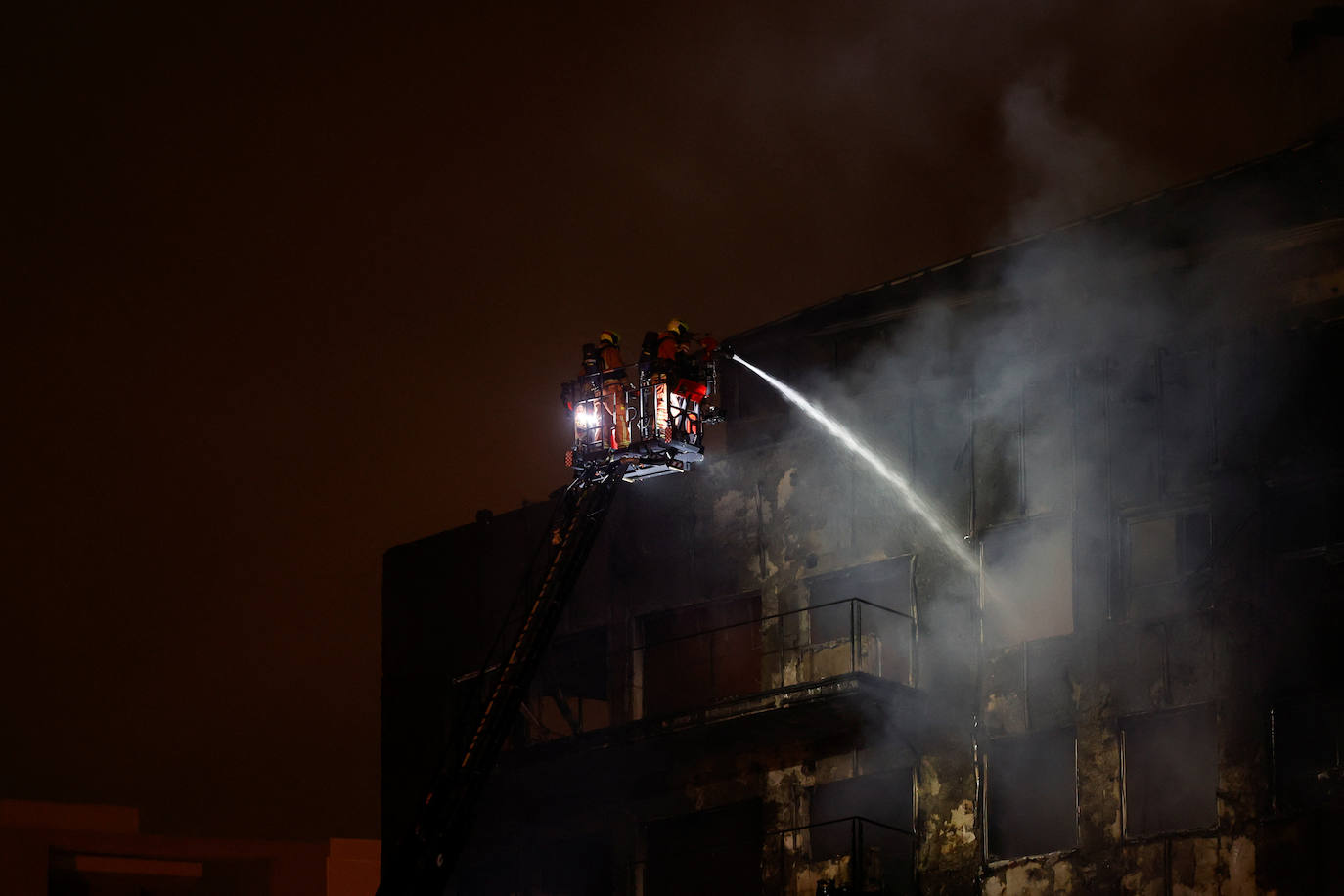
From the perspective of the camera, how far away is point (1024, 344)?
19547mm

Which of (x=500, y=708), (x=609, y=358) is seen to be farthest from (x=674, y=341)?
(x=500, y=708)

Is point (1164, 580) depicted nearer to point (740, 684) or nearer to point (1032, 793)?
point (1032, 793)

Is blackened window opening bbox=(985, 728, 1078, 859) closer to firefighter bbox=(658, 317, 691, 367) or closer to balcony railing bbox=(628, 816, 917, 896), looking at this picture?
balcony railing bbox=(628, 816, 917, 896)

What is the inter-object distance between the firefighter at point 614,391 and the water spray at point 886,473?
2510mm

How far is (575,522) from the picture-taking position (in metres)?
19.2

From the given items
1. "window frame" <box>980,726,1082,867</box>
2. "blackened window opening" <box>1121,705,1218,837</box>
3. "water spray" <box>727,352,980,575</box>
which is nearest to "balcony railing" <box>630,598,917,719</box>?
"water spray" <box>727,352,980,575</box>

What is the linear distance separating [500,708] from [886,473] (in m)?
5.41

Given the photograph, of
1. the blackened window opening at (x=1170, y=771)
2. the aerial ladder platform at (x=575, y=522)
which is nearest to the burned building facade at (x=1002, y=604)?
the blackened window opening at (x=1170, y=771)

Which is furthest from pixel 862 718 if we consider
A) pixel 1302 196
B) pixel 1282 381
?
pixel 1302 196

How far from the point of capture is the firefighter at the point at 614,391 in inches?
716

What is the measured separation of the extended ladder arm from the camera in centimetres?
1784

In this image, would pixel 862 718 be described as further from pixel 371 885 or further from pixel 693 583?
pixel 371 885

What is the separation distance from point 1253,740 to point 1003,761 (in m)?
2.93

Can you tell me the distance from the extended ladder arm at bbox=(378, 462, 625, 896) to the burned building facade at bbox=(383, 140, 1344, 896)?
236cm
